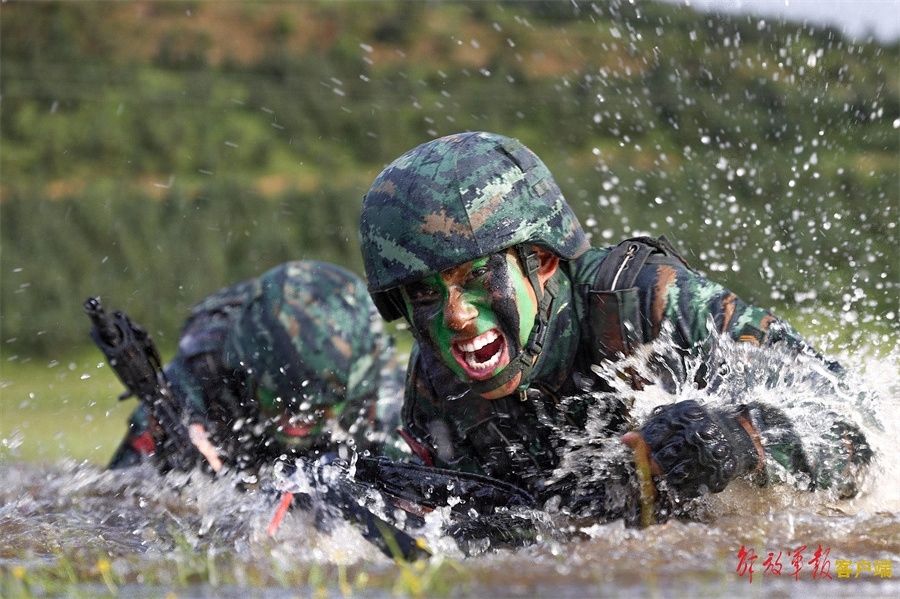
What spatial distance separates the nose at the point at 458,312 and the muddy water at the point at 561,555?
26.3 inches

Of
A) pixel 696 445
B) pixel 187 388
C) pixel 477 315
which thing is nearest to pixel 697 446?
pixel 696 445

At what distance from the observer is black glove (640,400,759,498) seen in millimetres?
3559

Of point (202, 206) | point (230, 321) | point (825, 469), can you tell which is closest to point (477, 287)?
point (825, 469)

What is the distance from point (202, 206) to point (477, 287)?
15.2 meters

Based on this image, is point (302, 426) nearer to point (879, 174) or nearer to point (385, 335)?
point (385, 335)

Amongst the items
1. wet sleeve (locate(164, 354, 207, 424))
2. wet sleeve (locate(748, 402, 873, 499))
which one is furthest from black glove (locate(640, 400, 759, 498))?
wet sleeve (locate(164, 354, 207, 424))

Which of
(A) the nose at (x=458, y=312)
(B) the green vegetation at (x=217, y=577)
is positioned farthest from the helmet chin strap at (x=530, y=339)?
(B) the green vegetation at (x=217, y=577)

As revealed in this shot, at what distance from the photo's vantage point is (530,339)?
13.2 ft

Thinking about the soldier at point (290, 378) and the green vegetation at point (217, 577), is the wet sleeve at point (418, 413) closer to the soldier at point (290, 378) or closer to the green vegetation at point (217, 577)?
the green vegetation at point (217, 577)

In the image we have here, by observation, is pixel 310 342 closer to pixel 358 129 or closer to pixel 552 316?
pixel 552 316

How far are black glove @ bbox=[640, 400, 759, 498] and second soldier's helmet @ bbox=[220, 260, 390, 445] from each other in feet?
8.63

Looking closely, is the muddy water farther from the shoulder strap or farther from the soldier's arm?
the shoulder strap

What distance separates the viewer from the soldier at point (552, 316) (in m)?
3.78

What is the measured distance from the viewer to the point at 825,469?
3.91 m
